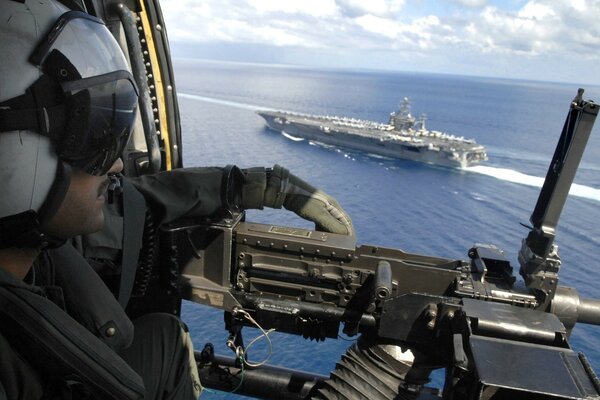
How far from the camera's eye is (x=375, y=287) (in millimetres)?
2801

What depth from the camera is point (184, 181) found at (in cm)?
318

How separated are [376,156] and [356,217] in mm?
14473

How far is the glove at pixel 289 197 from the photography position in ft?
11.2

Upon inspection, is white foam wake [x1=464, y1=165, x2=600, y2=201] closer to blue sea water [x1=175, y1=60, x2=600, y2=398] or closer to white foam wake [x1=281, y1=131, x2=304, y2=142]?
blue sea water [x1=175, y1=60, x2=600, y2=398]

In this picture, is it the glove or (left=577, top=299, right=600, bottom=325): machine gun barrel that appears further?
the glove

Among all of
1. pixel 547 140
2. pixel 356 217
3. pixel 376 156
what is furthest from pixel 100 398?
pixel 547 140

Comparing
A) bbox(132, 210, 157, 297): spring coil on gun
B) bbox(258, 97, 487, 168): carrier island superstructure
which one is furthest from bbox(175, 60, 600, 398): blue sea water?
bbox(132, 210, 157, 297): spring coil on gun

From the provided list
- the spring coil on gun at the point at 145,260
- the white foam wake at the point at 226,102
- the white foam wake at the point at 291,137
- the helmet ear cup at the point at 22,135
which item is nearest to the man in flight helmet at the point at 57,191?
the helmet ear cup at the point at 22,135

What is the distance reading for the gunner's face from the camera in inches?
65.9

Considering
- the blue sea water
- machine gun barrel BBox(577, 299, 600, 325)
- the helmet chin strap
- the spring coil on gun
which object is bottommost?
the blue sea water

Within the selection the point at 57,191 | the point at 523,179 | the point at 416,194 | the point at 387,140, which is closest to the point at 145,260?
the point at 57,191

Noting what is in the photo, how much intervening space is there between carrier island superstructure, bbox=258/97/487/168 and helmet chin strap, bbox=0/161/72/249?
27.3m

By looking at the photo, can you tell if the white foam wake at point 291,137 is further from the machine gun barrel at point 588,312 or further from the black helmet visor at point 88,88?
the black helmet visor at point 88,88

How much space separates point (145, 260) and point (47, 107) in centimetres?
184
